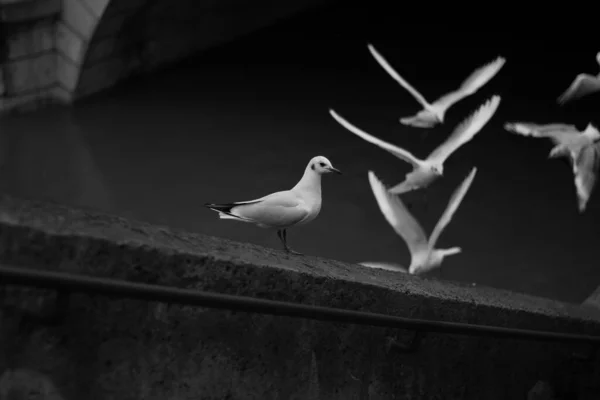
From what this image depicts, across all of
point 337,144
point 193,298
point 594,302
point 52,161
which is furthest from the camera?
point 337,144

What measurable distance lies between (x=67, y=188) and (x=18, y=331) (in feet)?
9.51

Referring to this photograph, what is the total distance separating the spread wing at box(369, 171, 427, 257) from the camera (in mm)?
4266

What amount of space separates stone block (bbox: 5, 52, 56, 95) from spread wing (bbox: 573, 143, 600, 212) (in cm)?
297

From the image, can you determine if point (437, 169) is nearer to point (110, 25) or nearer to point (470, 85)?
point (470, 85)

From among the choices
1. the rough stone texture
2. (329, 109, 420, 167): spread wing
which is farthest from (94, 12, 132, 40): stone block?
the rough stone texture

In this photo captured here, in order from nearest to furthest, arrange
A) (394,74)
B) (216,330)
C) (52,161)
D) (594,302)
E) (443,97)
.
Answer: (216,330) < (594,302) < (52,161) < (443,97) < (394,74)

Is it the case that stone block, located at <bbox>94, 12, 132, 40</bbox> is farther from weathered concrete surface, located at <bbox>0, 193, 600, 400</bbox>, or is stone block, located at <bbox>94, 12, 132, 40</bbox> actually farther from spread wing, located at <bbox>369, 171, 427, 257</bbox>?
weathered concrete surface, located at <bbox>0, 193, 600, 400</bbox>

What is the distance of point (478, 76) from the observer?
4.77 m

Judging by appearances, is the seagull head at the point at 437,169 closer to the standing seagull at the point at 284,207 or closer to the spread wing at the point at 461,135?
the spread wing at the point at 461,135

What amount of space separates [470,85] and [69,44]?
7.35 feet

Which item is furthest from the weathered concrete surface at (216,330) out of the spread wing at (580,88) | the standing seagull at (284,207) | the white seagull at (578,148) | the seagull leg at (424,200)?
the spread wing at (580,88)

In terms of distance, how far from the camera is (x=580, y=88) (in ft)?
16.1

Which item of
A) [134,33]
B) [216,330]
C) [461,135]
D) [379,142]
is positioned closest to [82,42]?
[134,33]

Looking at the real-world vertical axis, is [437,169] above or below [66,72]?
below
